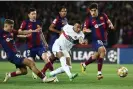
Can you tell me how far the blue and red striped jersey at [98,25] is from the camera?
15.9 metres

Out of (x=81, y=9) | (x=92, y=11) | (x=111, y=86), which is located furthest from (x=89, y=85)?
(x=81, y=9)

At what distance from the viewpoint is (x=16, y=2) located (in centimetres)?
2738

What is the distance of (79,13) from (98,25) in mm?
11395

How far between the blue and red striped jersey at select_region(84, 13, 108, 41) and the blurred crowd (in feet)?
34.4

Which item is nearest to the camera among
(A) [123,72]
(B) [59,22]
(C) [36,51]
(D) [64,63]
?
(D) [64,63]

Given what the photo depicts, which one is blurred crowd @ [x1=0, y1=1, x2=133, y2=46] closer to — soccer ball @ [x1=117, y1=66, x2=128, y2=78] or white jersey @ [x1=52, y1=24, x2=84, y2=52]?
soccer ball @ [x1=117, y1=66, x2=128, y2=78]

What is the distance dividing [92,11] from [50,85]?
3.41 meters

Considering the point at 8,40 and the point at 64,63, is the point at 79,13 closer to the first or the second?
the point at 64,63

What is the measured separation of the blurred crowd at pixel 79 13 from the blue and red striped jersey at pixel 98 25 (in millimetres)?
10500

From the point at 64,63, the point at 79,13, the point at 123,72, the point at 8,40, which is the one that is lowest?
the point at 123,72

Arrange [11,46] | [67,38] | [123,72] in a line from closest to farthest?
[11,46] < [67,38] < [123,72]

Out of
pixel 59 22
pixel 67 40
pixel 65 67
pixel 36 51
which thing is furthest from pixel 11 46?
pixel 59 22

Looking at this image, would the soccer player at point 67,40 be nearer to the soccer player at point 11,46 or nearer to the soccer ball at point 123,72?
the soccer player at point 11,46

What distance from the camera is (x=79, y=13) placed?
89.8ft
